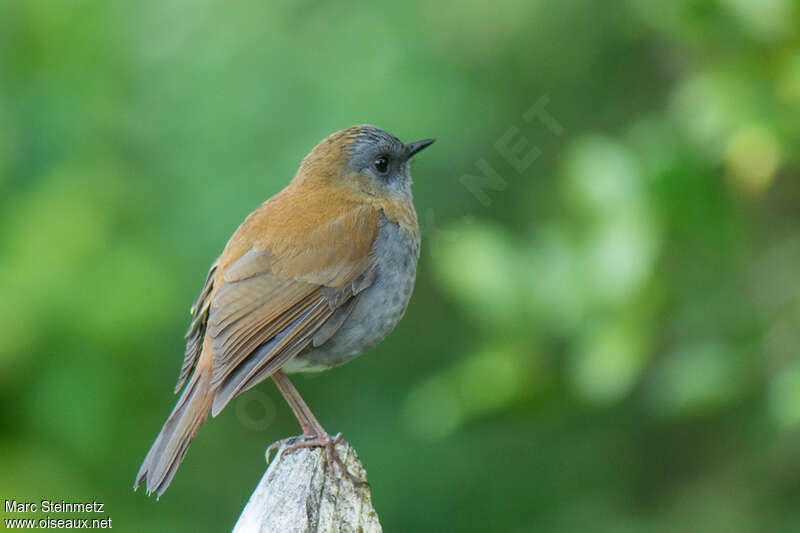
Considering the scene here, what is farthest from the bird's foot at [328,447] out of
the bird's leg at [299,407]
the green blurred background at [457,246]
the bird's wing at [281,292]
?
the green blurred background at [457,246]

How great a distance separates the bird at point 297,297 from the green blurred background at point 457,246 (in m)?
0.30

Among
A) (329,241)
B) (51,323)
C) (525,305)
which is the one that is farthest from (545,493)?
(51,323)

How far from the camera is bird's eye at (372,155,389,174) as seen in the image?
4066 mm

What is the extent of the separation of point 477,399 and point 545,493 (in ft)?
5.41

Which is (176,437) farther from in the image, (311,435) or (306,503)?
(306,503)

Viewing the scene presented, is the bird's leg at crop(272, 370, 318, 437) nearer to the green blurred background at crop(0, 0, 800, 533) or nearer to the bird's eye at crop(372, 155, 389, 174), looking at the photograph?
the green blurred background at crop(0, 0, 800, 533)

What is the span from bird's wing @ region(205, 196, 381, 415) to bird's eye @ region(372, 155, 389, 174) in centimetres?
46

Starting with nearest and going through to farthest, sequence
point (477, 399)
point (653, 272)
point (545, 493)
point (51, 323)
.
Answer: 1. point (653, 272)
2. point (477, 399)
3. point (51, 323)
4. point (545, 493)

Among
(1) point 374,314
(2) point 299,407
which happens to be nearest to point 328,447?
(2) point 299,407

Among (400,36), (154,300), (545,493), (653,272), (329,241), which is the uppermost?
(400,36)

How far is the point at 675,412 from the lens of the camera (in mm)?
3814

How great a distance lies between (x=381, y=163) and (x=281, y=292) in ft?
3.15

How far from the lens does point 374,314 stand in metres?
3.43

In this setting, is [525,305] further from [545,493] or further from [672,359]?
[545,493]
